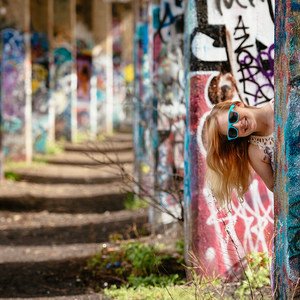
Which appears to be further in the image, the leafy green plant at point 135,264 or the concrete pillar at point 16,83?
the concrete pillar at point 16,83

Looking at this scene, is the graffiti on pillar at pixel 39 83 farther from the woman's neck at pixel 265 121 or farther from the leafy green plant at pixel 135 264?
the woman's neck at pixel 265 121

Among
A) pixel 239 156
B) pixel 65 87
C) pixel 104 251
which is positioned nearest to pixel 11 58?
pixel 65 87

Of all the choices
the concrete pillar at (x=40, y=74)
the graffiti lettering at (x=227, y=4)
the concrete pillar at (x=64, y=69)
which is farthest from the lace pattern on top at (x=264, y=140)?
the concrete pillar at (x=64, y=69)

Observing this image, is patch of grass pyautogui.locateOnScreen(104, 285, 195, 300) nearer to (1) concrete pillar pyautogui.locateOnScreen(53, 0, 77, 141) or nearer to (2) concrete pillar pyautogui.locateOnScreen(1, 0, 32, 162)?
(2) concrete pillar pyautogui.locateOnScreen(1, 0, 32, 162)

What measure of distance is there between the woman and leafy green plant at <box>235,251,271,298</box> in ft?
4.78

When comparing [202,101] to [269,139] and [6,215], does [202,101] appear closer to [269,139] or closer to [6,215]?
[269,139]

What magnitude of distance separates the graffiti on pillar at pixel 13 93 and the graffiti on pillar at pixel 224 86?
1040 cm

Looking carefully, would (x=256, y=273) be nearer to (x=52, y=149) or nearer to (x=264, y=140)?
(x=264, y=140)

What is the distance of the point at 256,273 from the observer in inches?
198

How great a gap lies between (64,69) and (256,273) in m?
17.4

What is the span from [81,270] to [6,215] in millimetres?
3533

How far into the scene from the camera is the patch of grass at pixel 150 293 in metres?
4.54

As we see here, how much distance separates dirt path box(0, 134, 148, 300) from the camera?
19.3ft

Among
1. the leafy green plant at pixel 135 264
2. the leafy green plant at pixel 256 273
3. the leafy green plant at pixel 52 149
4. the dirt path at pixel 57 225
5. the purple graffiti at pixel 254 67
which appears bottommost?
the dirt path at pixel 57 225
